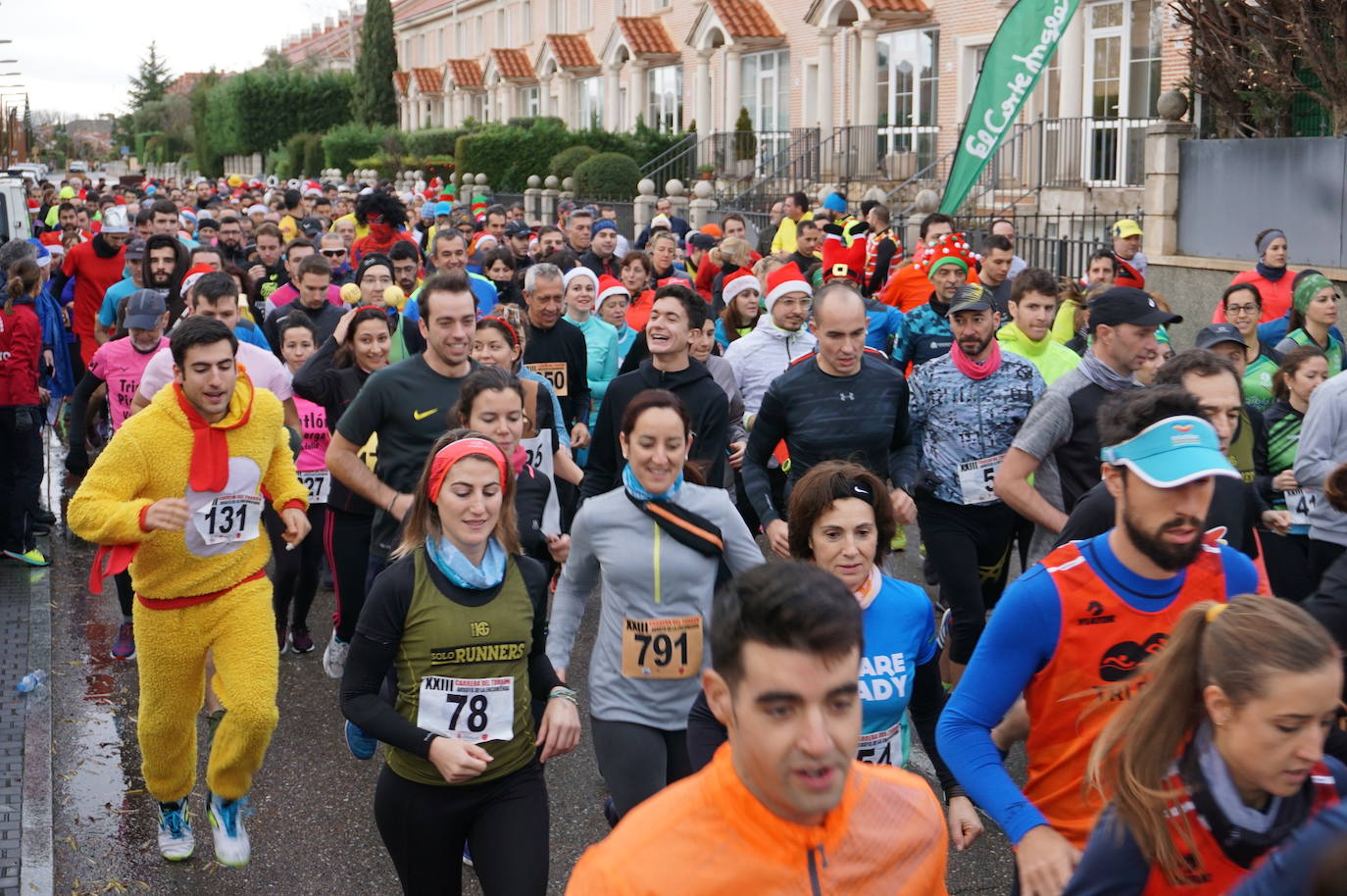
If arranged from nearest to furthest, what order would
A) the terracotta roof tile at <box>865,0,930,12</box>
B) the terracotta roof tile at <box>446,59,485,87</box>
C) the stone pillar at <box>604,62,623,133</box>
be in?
the terracotta roof tile at <box>865,0,930,12</box>
the stone pillar at <box>604,62,623,133</box>
the terracotta roof tile at <box>446,59,485,87</box>

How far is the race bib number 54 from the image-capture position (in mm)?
4652

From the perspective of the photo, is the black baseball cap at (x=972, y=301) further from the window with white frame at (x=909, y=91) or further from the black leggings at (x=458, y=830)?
the window with white frame at (x=909, y=91)

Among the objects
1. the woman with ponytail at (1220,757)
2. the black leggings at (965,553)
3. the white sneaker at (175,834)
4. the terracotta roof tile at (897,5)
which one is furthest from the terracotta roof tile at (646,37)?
the woman with ponytail at (1220,757)

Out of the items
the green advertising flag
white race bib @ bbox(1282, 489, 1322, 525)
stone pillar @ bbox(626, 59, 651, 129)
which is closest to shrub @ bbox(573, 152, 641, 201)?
stone pillar @ bbox(626, 59, 651, 129)

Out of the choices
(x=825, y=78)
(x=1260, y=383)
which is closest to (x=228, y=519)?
(x=1260, y=383)

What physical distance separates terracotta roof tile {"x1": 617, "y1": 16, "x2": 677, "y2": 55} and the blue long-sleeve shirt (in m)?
41.8

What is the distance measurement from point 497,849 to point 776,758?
2.18 metres

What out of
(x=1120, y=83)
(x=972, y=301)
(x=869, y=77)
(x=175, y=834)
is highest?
(x=869, y=77)

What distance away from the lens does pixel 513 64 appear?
189 ft

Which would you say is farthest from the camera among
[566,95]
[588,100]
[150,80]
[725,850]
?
[150,80]

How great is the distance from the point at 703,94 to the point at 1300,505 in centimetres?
3553

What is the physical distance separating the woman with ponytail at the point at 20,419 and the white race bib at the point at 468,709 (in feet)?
22.6

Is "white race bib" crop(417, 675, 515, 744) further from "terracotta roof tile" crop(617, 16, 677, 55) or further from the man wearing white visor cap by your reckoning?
"terracotta roof tile" crop(617, 16, 677, 55)

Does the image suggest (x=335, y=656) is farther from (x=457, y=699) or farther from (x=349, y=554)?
(x=457, y=699)
